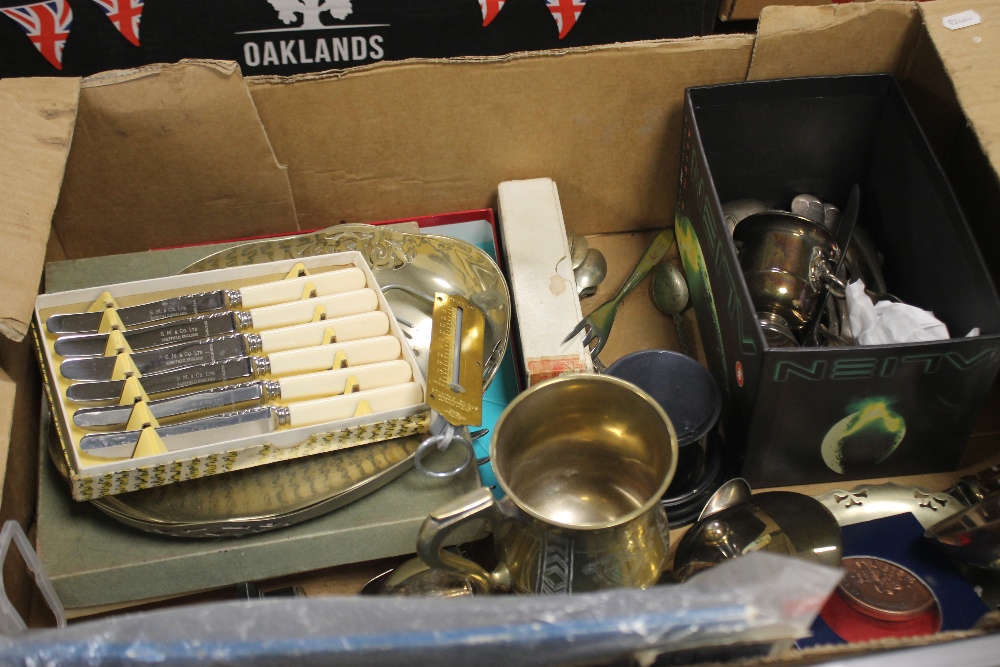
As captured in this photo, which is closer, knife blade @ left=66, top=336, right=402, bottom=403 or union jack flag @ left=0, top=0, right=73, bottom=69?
knife blade @ left=66, top=336, right=402, bottom=403

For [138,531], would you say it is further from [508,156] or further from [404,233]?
[508,156]

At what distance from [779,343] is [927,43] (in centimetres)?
28

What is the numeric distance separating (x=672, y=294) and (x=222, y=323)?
0.40m

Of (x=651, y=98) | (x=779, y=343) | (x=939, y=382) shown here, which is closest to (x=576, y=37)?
(x=651, y=98)

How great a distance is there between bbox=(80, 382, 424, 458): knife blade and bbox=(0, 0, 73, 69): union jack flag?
571mm

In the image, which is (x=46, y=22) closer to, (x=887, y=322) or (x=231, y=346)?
(x=231, y=346)

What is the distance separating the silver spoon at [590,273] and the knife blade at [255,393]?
25 centimetres

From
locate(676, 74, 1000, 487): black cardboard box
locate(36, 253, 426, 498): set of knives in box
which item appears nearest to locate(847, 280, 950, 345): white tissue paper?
locate(676, 74, 1000, 487): black cardboard box

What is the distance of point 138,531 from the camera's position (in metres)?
0.62

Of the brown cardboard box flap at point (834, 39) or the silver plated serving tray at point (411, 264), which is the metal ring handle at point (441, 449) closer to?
the silver plated serving tray at point (411, 264)

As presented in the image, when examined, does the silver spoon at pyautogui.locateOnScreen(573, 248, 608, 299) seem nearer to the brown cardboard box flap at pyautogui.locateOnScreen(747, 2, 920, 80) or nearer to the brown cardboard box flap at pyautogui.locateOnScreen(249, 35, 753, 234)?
the brown cardboard box flap at pyautogui.locateOnScreen(249, 35, 753, 234)

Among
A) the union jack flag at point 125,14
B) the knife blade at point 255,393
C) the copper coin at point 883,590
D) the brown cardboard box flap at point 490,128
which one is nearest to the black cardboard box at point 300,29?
the union jack flag at point 125,14

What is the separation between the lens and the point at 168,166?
77 centimetres

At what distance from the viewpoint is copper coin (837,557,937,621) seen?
0.61 meters
